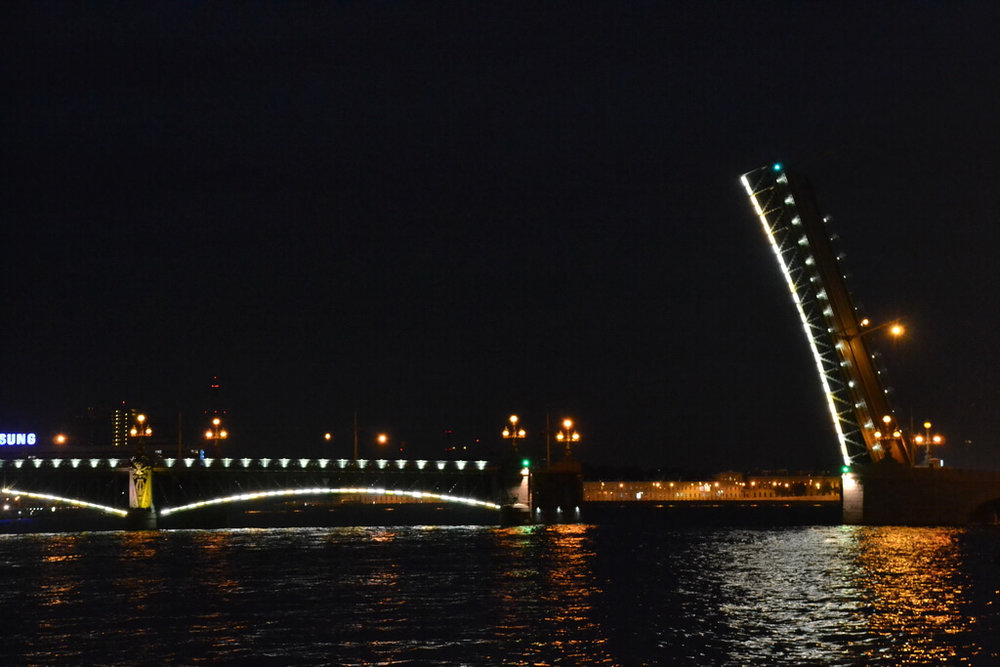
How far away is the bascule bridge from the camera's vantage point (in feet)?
191

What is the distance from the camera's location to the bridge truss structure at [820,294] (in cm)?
5812

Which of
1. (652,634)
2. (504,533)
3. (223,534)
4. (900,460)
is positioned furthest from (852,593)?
(223,534)

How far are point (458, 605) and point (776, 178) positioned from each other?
2994 centimetres

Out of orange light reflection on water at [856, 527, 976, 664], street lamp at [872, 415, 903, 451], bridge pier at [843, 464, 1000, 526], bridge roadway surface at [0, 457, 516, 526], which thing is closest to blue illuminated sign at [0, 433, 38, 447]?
bridge roadway surface at [0, 457, 516, 526]

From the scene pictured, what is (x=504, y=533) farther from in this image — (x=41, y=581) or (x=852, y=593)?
(x=852, y=593)

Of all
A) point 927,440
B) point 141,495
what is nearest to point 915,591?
point 927,440

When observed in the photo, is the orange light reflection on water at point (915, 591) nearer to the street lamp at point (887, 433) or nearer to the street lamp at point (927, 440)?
the street lamp at point (887, 433)

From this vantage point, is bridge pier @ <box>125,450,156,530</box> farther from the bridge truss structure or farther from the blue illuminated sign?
the bridge truss structure

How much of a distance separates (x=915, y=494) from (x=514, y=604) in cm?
3874

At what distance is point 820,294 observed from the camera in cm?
5894

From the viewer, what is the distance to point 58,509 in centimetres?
19862

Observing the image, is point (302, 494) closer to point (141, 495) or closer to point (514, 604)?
point (141, 495)

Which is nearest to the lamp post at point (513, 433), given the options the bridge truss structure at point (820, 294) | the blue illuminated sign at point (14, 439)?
the bridge truss structure at point (820, 294)

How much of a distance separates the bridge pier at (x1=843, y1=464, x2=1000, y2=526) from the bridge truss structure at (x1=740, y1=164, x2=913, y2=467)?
4.51 m
